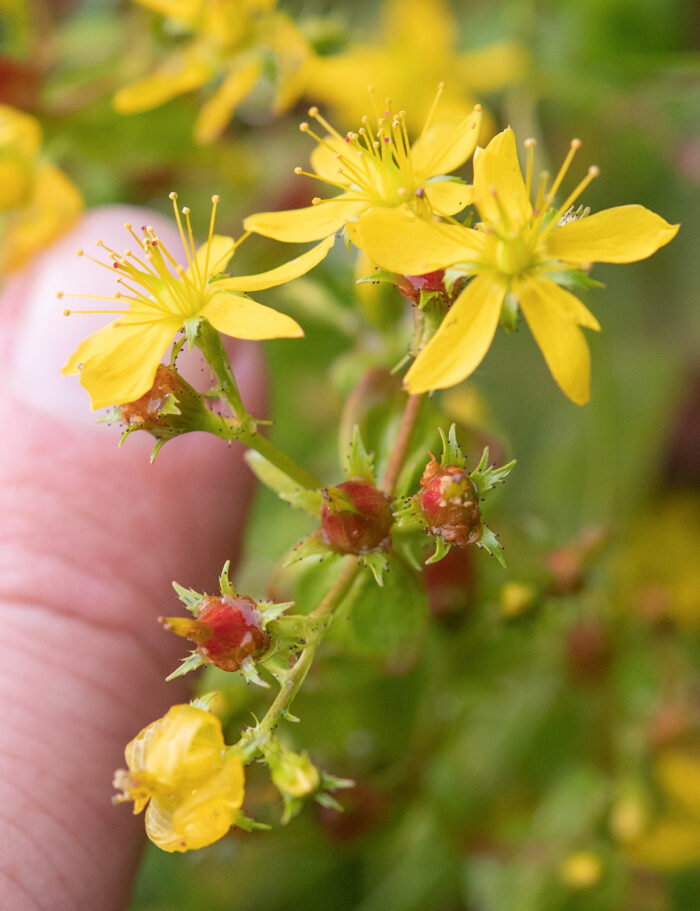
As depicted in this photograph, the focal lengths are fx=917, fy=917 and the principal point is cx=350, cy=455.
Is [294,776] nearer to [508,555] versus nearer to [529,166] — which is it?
[508,555]

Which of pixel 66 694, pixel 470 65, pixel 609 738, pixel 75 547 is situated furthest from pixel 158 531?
pixel 470 65

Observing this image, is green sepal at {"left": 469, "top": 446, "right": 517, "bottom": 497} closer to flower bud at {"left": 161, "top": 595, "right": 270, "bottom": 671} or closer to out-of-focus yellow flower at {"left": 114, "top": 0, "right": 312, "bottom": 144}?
flower bud at {"left": 161, "top": 595, "right": 270, "bottom": 671}

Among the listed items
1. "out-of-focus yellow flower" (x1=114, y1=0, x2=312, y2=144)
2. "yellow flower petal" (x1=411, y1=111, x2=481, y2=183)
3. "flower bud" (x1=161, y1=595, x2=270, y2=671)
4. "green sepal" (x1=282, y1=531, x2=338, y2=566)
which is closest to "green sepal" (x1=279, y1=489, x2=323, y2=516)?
"green sepal" (x1=282, y1=531, x2=338, y2=566)

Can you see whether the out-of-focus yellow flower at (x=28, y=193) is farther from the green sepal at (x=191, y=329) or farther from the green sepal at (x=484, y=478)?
the green sepal at (x=484, y=478)

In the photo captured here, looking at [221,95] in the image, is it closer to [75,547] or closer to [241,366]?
[241,366]

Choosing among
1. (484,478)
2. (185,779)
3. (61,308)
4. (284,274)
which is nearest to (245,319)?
(284,274)
